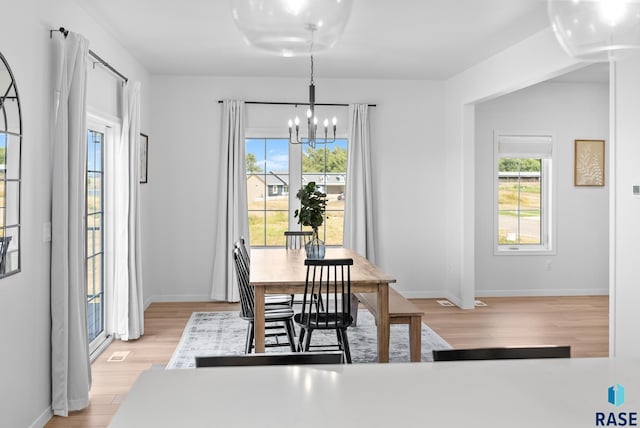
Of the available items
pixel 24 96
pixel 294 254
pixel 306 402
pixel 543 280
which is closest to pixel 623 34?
pixel 306 402

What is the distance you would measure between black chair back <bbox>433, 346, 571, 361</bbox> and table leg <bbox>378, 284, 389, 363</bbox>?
197cm

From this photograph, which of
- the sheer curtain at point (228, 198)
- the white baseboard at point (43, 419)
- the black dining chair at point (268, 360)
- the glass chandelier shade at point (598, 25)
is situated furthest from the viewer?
the sheer curtain at point (228, 198)

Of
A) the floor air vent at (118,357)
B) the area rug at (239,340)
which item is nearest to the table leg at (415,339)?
the area rug at (239,340)

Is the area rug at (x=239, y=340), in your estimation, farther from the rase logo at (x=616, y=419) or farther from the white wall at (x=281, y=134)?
the rase logo at (x=616, y=419)

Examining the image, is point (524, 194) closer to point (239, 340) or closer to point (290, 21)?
point (239, 340)

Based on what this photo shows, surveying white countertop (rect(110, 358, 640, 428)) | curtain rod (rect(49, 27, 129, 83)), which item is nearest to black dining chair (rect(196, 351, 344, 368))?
white countertop (rect(110, 358, 640, 428))

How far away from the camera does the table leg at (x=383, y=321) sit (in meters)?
3.85

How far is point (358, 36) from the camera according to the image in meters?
4.79

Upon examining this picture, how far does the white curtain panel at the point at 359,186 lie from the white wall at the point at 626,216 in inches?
127

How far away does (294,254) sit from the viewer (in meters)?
5.20

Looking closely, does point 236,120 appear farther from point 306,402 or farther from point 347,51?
point 306,402

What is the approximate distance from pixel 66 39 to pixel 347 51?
2.68 m

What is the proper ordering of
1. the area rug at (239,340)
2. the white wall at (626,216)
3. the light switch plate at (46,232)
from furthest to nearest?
the area rug at (239,340) → the white wall at (626,216) → the light switch plate at (46,232)

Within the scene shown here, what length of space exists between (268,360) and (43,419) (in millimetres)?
2140
